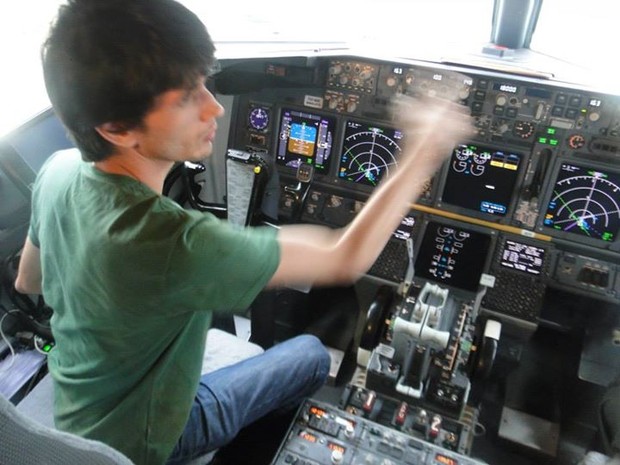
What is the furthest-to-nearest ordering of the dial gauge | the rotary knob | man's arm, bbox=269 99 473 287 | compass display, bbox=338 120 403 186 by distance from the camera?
the dial gauge → compass display, bbox=338 120 403 186 → the rotary knob → man's arm, bbox=269 99 473 287

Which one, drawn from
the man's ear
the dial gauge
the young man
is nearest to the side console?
the young man

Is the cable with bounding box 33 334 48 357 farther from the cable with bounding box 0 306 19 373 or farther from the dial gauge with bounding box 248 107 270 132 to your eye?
the dial gauge with bounding box 248 107 270 132

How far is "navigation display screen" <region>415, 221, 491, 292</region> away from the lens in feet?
7.88

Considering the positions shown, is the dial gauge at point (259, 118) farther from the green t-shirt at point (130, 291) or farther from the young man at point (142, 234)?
the green t-shirt at point (130, 291)

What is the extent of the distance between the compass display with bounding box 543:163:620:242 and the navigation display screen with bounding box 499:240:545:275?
0.14 m

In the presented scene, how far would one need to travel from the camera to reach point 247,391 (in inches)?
58.8

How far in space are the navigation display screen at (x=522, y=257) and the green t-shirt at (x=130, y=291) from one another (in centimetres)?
164

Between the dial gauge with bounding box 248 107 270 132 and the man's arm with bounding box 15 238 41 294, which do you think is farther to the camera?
the dial gauge with bounding box 248 107 270 132

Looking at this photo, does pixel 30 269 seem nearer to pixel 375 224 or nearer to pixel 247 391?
pixel 247 391

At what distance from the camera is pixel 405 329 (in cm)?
185

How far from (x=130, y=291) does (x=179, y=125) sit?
0.31m

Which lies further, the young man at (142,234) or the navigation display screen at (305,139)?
the navigation display screen at (305,139)

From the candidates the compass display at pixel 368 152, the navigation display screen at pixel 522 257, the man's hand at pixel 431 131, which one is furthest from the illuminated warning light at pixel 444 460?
the compass display at pixel 368 152

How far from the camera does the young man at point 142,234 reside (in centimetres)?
85
